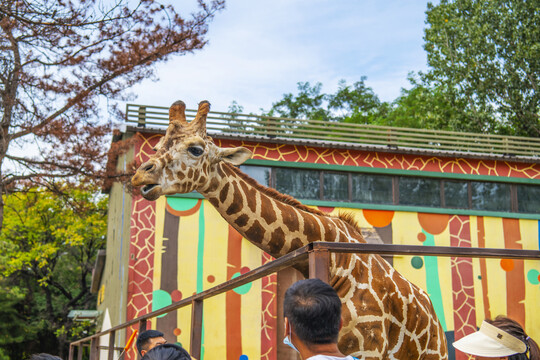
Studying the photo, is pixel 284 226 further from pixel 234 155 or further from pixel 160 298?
pixel 160 298

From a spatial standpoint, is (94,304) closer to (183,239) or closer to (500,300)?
(183,239)

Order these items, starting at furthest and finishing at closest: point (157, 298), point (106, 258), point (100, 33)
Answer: point (106, 258)
point (157, 298)
point (100, 33)

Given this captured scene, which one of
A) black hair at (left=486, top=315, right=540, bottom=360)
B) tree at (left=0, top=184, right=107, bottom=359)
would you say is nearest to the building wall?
black hair at (left=486, top=315, right=540, bottom=360)

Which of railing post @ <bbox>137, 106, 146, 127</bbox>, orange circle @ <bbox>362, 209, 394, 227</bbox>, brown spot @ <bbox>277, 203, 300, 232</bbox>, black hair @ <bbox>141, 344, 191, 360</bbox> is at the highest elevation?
railing post @ <bbox>137, 106, 146, 127</bbox>

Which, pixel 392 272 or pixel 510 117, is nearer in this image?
pixel 392 272

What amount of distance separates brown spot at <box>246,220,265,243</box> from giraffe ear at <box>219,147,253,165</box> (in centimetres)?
57

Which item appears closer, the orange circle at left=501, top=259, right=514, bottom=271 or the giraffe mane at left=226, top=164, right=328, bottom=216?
the giraffe mane at left=226, top=164, right=328, bottom=216

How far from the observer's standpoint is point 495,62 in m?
24.4

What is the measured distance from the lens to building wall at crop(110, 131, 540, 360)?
43.7 feet

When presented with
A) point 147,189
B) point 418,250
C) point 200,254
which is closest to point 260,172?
point 200,254

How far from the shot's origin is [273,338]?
13.6 meters

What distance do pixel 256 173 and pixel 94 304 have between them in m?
18.8

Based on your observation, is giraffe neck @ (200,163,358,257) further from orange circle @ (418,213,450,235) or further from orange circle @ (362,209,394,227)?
orange circle @ (418,213,450,235)

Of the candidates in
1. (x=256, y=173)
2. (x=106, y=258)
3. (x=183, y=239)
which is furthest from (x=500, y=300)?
(x=106, y=258)
